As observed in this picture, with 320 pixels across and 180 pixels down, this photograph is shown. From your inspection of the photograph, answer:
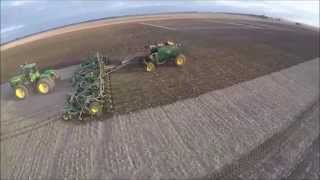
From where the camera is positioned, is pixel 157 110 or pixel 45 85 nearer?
pixel 157 110

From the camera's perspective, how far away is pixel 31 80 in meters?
15.9

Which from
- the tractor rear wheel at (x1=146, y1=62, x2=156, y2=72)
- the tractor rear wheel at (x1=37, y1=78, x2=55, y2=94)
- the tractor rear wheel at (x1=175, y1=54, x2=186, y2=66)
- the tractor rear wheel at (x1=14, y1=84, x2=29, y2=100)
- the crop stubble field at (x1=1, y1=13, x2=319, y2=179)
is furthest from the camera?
the tractor rear wheel at (x1=175, y1=54, x2=186, y2=66)

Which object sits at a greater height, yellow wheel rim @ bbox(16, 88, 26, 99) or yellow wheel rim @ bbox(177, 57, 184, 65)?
yellow wheel rim @ bbox(177, 57, 184, 65)

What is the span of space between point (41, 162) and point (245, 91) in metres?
7.88

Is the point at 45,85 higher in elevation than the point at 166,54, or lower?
lower

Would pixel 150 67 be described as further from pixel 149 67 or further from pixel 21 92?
pixel 21 92

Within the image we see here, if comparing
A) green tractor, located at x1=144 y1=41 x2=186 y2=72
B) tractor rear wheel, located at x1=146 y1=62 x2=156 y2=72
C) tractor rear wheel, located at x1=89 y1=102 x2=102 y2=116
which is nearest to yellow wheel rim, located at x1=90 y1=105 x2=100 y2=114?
tractor rear wheel, located at x1=89 y1=102 x2=102 y2=116

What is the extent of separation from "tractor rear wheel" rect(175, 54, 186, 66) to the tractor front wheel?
6.07 meters

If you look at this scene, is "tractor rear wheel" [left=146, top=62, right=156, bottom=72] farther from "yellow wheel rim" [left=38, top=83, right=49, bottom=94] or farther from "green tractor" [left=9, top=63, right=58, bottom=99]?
"yellow wheel rim" [left=38, top=83, right=49, bottom=94]

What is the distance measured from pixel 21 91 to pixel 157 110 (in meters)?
5.60

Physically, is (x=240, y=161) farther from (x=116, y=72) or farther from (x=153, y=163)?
(x=116, y=72)

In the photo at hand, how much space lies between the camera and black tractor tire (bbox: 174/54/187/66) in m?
16.6

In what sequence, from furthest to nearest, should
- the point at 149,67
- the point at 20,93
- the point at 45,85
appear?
the point at 20,93 < the point at 149,67 < the point at 45,85

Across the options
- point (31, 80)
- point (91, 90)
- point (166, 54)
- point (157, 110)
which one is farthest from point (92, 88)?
point (166, 54)
